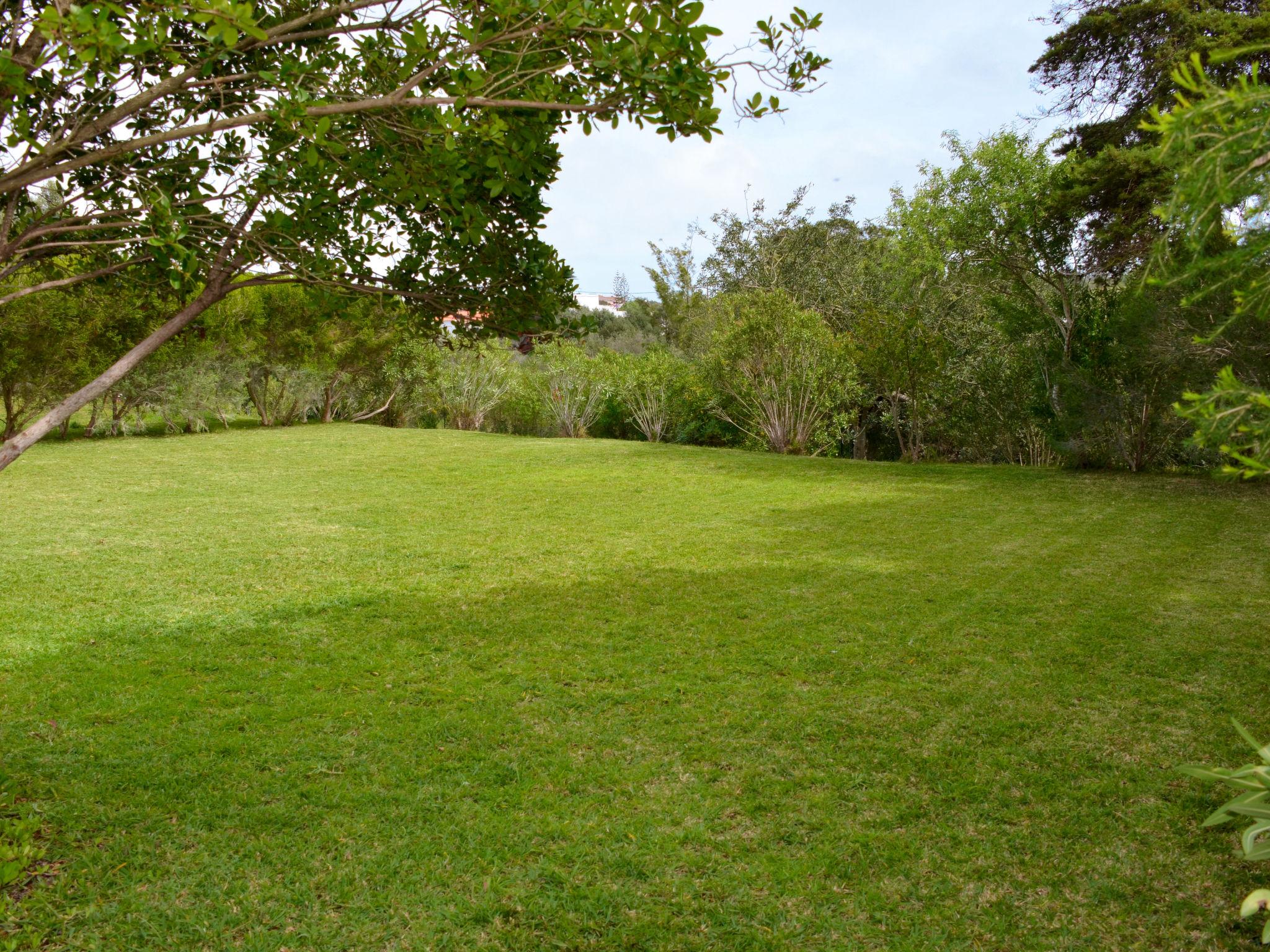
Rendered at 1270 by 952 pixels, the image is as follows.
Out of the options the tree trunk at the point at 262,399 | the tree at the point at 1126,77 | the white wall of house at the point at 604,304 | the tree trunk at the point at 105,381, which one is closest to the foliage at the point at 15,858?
the tree trunk at the point at 105,381

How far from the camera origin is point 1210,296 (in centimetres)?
924

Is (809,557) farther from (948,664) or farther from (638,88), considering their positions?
(638,88)

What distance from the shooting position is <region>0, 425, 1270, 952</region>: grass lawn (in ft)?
8.33

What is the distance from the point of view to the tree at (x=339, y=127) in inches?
93.3

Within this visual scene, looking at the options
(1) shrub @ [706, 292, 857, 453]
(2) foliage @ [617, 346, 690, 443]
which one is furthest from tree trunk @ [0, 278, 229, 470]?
(2) foliage @ [617, 346, 690, 443]

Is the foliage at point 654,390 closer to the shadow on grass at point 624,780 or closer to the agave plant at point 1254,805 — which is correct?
the shadow on grass at point 624,780

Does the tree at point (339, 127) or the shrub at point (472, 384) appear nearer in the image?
the tree at point (339, 127)

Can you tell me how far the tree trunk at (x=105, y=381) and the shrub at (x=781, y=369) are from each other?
12744 millimetres

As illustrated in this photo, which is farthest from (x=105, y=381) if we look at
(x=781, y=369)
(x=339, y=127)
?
(x=781, y=369)

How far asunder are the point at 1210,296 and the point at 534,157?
373 inches

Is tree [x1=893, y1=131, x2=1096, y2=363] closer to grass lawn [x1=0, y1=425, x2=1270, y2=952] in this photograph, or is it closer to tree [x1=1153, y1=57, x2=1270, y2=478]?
grass lawn [x1=0, y1=425, x2=1270, y2=952]

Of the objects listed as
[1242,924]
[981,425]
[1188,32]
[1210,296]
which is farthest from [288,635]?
[1188,32]

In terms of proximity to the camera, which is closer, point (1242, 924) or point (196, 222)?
point (1242, 924)

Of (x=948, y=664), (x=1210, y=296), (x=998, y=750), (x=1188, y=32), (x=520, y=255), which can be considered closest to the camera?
(x=520, y=255)
